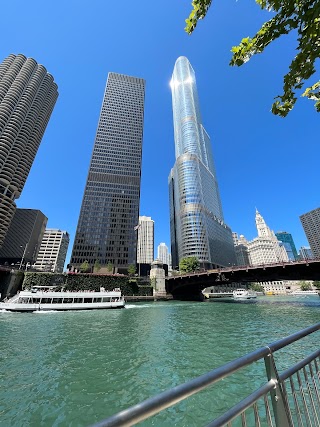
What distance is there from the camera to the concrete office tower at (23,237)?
13200 cm

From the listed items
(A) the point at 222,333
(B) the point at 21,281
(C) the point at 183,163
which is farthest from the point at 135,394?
(C) the point at 183,163

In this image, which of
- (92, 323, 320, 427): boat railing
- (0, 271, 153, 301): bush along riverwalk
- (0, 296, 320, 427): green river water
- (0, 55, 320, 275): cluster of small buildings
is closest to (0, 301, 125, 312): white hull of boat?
(0, 271, 153, 301): bush along riverwalk

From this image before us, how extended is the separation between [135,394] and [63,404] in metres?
2.94

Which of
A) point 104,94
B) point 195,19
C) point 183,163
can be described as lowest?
point 195,19

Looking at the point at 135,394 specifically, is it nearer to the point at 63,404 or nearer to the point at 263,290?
the point at 63,404

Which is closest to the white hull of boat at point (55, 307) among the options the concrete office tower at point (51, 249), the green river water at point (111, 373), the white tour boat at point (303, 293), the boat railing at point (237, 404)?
the green river water at point (111, 373)

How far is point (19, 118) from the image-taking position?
405ft

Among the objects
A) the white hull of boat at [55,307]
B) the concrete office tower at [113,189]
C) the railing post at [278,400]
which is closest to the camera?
the railing post at [278,400]

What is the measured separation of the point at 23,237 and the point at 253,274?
5447 inches

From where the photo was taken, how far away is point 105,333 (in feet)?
71.7

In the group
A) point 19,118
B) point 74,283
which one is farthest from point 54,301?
point 19,118

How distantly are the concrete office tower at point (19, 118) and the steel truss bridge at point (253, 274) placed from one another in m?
89.4

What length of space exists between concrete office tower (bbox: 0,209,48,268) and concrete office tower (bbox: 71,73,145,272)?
42630mm

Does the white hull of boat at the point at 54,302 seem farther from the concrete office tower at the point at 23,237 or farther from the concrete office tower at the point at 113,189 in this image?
the concrete office tower at the point at 23,237
